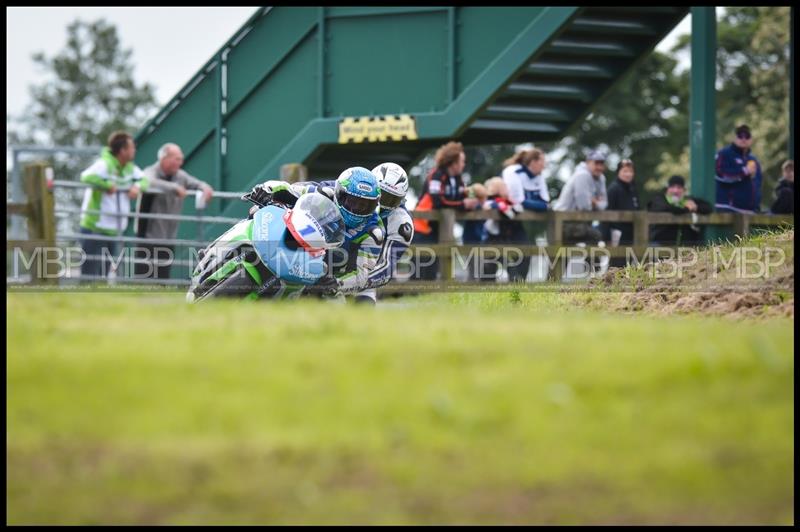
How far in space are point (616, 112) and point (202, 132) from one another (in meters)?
27.9


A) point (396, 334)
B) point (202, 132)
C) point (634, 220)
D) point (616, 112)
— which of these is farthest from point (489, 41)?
point (616, 112)

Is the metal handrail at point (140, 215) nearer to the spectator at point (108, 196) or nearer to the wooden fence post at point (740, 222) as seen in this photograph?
the spectator at point (108, 196)

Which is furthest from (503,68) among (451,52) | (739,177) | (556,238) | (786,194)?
(786,194)

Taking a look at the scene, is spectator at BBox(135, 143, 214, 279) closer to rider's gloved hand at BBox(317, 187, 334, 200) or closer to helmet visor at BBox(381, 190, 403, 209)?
helmet visor at BBox(381, 190, 403, 209)

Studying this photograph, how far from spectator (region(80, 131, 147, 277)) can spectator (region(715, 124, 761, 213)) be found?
8.44 metres

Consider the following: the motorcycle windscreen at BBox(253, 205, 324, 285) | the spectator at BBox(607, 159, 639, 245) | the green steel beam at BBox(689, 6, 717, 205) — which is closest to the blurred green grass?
the motorcycle windscreen at BBox(253, 205, 324, 285)

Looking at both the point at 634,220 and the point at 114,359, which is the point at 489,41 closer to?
the point at 634,220

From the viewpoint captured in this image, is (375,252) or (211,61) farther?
(211,61)

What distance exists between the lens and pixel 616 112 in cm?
4972

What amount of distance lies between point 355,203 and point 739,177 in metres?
9.11

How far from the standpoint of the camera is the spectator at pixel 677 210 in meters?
20.4

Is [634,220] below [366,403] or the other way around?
the other way around

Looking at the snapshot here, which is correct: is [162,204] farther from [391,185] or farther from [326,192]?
[326,192]

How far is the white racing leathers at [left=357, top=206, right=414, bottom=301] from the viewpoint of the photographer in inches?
580
